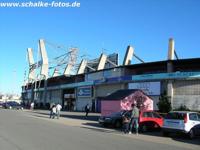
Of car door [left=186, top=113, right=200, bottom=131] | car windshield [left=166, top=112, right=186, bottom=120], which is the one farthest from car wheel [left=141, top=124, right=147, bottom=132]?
car door [left=186, top=113, right=200, bottom=131]

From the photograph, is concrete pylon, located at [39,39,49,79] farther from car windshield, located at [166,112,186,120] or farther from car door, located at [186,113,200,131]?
car door, located at [186,113,200,131]

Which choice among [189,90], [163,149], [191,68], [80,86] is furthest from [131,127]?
[80,86]

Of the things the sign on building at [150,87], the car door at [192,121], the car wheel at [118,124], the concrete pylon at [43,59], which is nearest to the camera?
the car door at [192,121]

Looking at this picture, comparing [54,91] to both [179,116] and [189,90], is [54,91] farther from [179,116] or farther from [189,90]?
[179,116]

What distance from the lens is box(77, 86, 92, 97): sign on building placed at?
7775 cm

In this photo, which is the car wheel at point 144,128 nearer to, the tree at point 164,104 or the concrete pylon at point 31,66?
the tree at point 164,104

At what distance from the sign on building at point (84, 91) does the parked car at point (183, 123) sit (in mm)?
54275

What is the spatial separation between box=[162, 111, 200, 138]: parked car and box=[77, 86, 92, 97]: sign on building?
178 feet

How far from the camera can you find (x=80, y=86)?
8231 centimetres

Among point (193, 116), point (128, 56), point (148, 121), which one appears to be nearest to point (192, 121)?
point (193, 116)

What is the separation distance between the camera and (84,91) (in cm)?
8025

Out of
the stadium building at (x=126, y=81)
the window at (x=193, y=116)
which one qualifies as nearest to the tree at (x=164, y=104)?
the stadium building at (x=126, y=81)

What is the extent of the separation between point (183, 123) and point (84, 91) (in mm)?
58535

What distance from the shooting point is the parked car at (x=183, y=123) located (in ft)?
73.0
